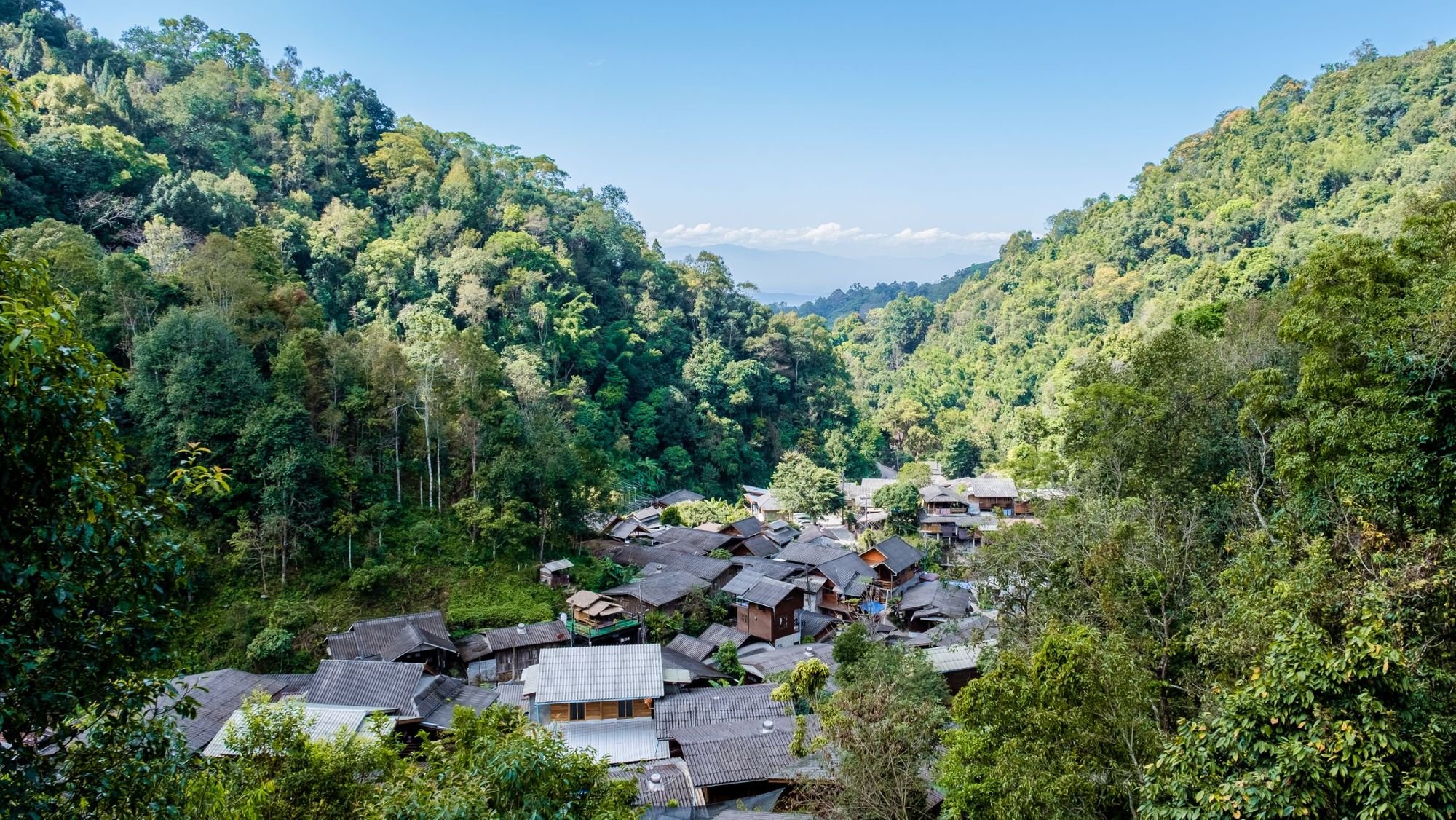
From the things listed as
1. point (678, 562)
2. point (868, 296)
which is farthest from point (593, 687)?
point (868, 296)

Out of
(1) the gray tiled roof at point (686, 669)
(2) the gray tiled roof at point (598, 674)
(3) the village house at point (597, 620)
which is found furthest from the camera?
(3) the village house at point (597, 620)

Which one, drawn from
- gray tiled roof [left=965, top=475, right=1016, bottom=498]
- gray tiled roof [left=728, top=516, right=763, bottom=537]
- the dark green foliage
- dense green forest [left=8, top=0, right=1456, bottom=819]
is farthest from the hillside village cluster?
gray tiled roof [left=965, top=475, right=1016, bottom=498]

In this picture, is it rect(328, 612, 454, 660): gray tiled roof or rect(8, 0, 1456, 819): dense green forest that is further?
rect(328, 612, 454, 660): gray tiled roof

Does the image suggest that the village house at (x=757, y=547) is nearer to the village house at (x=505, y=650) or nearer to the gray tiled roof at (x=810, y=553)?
the gray tiled roof at (x=810, y=553)

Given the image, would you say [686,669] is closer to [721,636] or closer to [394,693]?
[721,636]

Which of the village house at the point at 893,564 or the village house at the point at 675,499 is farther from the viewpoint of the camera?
the village house at the point at 675,499

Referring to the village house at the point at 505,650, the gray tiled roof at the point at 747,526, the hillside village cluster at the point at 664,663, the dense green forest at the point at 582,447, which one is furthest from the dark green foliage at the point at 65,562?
the gray tiled roof at the point at 747,526

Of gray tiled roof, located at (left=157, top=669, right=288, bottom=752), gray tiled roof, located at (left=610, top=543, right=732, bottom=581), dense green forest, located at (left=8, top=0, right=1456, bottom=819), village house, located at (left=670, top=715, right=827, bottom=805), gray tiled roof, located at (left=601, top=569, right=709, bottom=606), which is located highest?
dense green forest, located at (left=8, top=0, right=1456, bottom=819)

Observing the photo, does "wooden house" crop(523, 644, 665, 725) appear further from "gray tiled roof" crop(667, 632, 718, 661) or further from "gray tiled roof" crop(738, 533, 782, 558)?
"gray tiled roof" crop(738, 533, 782, 558)
